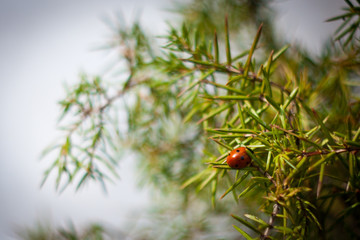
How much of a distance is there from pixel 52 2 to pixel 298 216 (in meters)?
0.75

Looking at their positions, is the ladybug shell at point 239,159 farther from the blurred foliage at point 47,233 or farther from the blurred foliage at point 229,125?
the blurred foliage at point 47,233

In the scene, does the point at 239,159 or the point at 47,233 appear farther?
the point at 47,233

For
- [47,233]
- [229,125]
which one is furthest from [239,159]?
[47,233]

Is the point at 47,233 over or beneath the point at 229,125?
beneath

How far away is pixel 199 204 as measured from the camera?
1.56 ft

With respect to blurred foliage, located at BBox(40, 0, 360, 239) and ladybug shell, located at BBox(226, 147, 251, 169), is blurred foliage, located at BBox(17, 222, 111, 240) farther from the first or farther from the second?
ladybug shell, located at BBox(226, 147, 251, 169)

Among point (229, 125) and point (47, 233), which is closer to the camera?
point (229, 125)

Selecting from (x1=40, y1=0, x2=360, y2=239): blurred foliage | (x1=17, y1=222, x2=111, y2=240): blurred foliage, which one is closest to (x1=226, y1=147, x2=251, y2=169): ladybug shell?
(x1=40, y1=0, x2=360, y2=239): blurred foliage

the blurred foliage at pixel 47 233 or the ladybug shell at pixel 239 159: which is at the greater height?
the ladybug shell at pixel 239 159

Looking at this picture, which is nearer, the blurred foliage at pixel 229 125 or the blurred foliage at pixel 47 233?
Result: the blurred foliage at pixel 229 125

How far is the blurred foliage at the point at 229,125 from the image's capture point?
0.53 ft

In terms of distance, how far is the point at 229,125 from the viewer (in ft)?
0.61

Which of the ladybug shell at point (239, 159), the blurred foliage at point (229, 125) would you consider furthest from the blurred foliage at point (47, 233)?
the ladybug shell at point (239, 159)

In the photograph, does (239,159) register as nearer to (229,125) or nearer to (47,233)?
(229,125)
